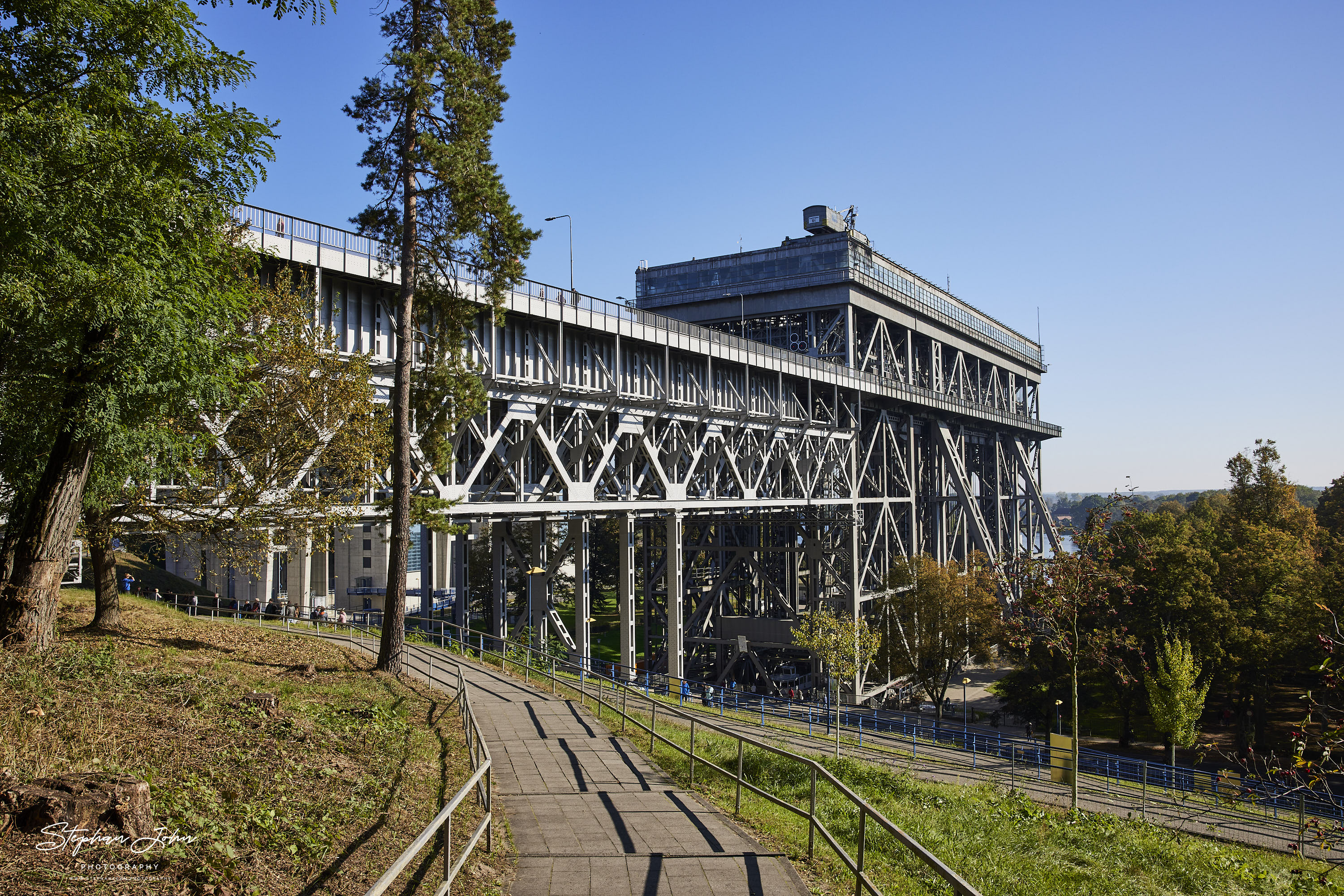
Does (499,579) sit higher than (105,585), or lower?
lower

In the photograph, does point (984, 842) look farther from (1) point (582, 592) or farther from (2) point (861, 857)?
(1) point (582, 592)

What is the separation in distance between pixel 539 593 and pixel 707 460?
34.3ft

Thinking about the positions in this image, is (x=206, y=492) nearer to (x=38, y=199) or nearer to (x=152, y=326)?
(x=152, y=326)

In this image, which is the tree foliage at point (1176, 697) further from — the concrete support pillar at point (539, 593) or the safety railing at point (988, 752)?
the concrete support pillar at point (539, 593)

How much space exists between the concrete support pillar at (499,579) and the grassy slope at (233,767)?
43.2 feet

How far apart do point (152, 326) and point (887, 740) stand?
26782mm

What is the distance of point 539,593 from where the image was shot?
27.3 meters

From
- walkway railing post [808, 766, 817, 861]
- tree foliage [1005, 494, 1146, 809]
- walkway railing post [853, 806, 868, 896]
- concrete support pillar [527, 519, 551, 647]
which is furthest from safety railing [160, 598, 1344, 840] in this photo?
walkway railing post [853, 806, 868, 896]

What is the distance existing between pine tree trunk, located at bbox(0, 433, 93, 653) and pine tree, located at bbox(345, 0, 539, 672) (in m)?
6.32

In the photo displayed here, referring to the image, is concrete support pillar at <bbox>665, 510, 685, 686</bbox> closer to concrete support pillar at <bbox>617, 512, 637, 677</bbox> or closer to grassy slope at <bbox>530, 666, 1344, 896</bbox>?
concrete support pillar at <bbox>617, 512, 637, 677</bbox>

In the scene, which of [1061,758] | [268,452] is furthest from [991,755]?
[268,452]

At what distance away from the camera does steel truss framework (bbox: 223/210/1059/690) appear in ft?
80.9

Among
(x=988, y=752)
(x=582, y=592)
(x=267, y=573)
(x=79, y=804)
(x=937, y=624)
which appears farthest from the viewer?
(x=937, y=624)

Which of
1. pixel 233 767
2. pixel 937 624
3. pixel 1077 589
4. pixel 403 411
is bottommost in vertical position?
pixel 937 624
